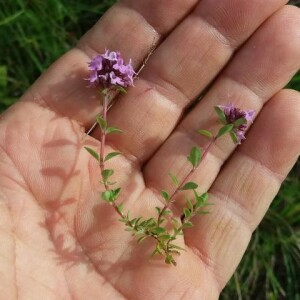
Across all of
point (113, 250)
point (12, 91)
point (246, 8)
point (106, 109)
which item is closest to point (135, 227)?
point (113, 250)

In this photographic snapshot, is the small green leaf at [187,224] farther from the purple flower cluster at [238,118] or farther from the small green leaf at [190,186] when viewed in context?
the purple flower cluster at [238,118]

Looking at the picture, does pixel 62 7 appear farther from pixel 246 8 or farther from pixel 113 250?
pixel 113 250

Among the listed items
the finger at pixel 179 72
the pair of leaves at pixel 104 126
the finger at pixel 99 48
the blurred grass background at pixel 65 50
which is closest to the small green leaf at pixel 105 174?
the pair of leaves at pixel 104 126

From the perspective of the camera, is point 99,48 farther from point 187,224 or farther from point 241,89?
point 187,224

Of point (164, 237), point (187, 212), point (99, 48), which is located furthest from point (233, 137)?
point (99, 48)

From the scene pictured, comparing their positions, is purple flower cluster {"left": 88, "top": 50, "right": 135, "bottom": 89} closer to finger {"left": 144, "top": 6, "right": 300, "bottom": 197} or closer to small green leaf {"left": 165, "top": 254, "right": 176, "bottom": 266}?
finger {"left": 144, "top": 6, "right": 300, "bottom": 197}
